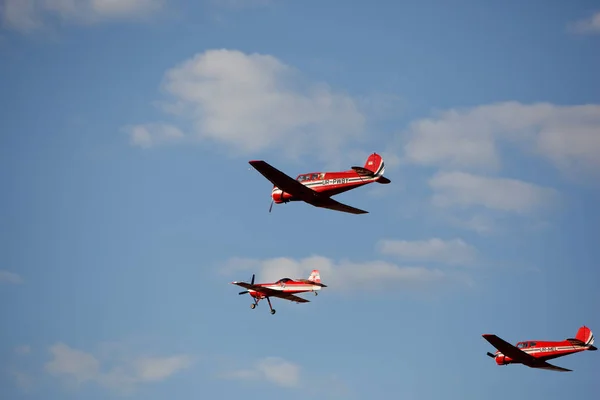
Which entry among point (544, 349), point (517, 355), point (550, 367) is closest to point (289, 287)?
point (517, 355)

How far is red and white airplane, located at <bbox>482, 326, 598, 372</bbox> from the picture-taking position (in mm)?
73500

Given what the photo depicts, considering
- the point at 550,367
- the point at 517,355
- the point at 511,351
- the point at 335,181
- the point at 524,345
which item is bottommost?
the point at 550,367

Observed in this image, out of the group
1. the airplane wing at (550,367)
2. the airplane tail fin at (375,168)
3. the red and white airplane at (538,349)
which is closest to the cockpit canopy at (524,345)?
the red and white airplane at (538,349)

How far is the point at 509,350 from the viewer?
74812 mm

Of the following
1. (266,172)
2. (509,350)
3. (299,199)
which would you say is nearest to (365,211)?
(299,199)

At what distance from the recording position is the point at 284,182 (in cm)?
6150

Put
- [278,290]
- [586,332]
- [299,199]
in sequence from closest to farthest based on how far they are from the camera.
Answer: [299,199] < [586,332] < [278,290]

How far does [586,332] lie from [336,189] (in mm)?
26269

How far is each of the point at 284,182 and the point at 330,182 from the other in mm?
3166

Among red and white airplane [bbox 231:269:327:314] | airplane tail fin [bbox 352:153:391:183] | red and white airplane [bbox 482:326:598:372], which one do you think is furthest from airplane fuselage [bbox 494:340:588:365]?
airplane tail fin [bbox 352:153:391:183]

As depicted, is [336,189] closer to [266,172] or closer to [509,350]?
[266,172]

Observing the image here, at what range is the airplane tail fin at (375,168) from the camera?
60.1m

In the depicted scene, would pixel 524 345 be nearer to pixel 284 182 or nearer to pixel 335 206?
pixel 335 206

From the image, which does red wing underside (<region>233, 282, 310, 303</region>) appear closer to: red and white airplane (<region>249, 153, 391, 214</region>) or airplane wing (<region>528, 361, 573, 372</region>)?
red and white airplane (<region>249, 153, 391, 214</region>)
